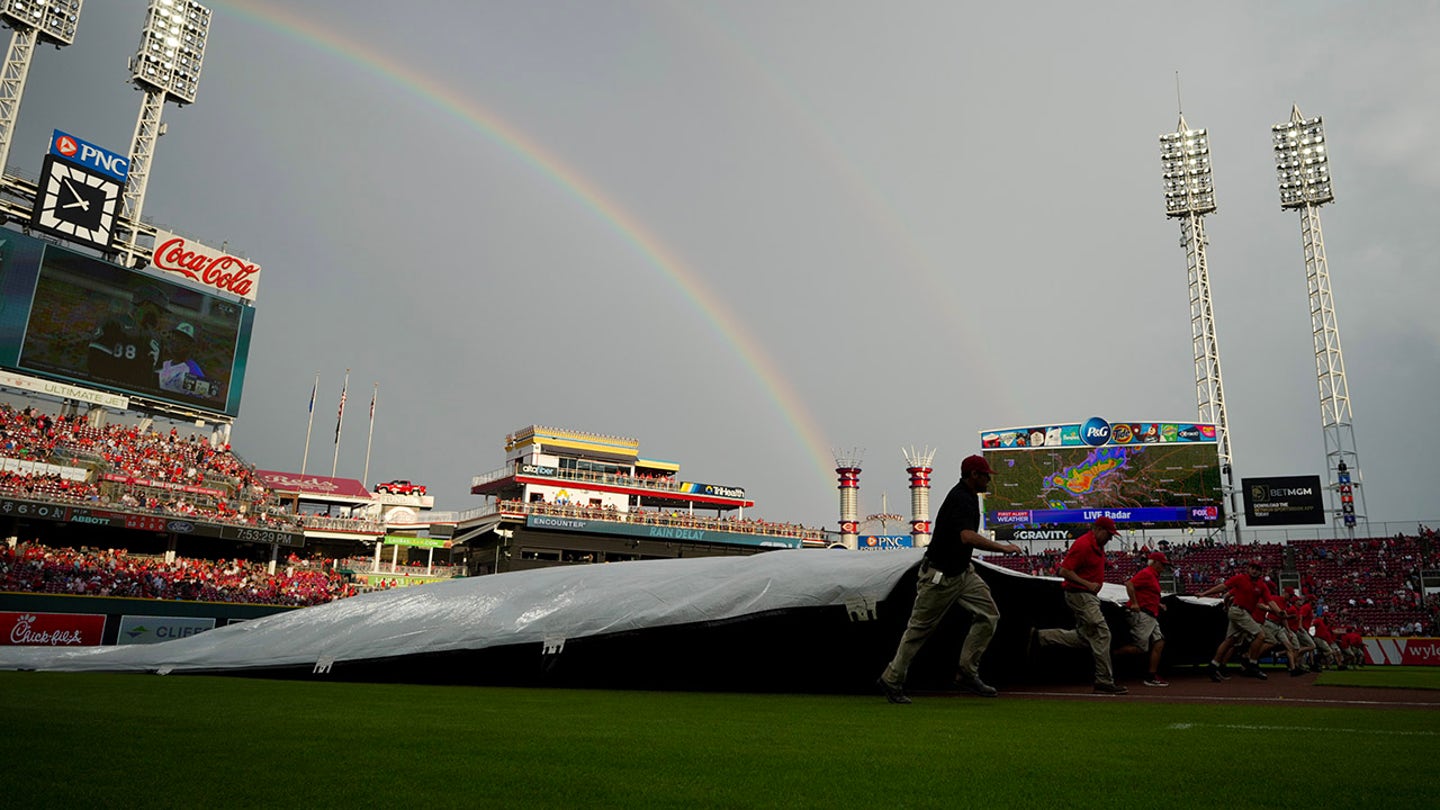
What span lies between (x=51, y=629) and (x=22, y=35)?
28.0 metres

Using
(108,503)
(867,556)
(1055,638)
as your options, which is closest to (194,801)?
(867,556)

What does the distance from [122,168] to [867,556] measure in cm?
4051

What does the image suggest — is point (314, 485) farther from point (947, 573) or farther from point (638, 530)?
point (947, 573)

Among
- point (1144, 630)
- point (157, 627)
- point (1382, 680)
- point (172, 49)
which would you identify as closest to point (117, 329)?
point (172, 49)

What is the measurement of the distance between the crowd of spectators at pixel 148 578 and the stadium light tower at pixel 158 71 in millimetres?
14341

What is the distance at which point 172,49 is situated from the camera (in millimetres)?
39469

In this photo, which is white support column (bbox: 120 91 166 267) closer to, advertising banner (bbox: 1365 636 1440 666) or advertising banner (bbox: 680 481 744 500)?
advertising banner (bbox: 680 481 744 500)

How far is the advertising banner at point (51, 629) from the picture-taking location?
20.0 metres

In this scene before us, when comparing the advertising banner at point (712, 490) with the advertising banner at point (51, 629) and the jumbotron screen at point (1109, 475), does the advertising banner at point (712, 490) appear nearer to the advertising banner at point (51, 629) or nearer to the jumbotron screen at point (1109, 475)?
the jumbotron screen at point (1109, 475)

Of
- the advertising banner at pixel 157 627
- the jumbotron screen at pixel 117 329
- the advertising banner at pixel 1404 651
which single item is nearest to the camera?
the advertising banner at pixel 1404 651

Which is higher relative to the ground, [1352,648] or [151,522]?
[151,522]

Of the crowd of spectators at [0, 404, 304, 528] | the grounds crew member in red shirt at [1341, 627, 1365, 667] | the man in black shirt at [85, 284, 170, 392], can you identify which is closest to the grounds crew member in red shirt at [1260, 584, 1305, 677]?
the grounds crew member in red shirt at [1341, 627, 1365, 667]

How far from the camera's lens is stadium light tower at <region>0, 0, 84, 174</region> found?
3306 cm

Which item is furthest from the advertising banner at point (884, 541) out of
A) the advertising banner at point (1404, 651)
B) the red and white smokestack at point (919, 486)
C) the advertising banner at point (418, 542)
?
the advertising banner at point (1404, 651)
